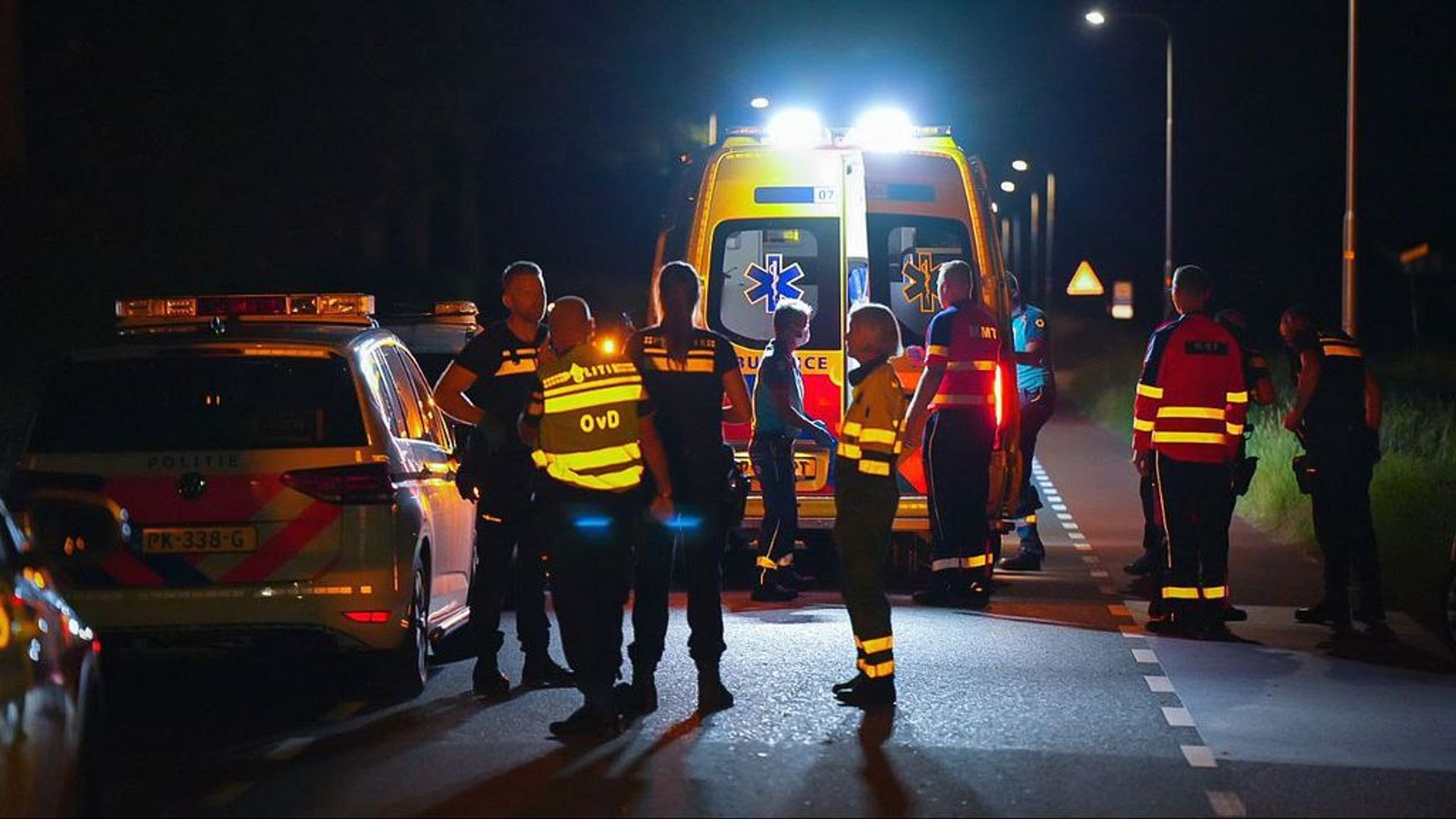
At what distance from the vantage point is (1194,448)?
12.0 meters

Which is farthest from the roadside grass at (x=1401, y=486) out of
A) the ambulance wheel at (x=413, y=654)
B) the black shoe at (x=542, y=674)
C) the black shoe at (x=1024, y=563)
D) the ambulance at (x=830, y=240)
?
the ambulance wheel at (x=413, y=654)

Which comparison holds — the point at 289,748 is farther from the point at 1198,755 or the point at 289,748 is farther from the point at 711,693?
the point at 1198,755

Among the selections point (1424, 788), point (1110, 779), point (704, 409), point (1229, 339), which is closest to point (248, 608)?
point (704, 409)

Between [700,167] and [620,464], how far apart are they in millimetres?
5536

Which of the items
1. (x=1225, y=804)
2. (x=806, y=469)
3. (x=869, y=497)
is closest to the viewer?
(x=1225, y=804)

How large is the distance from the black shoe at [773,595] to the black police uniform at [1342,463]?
3.02 meters

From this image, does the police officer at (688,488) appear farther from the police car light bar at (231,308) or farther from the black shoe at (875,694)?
the police car light bar at (231,308)

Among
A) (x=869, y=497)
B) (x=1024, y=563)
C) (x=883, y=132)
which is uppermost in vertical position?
(x=883, y=132)

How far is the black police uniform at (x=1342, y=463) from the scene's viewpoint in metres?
12.4

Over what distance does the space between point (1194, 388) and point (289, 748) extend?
5.35m

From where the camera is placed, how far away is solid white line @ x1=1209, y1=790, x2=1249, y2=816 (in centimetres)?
757

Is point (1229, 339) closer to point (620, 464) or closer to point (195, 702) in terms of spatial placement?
point (620, 464)

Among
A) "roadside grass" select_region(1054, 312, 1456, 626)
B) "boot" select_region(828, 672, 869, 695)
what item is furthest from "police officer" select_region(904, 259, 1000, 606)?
"boot" select_region(828, 672, 869, 695)

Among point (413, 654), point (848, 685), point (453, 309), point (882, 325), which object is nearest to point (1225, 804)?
point (848, 685)
